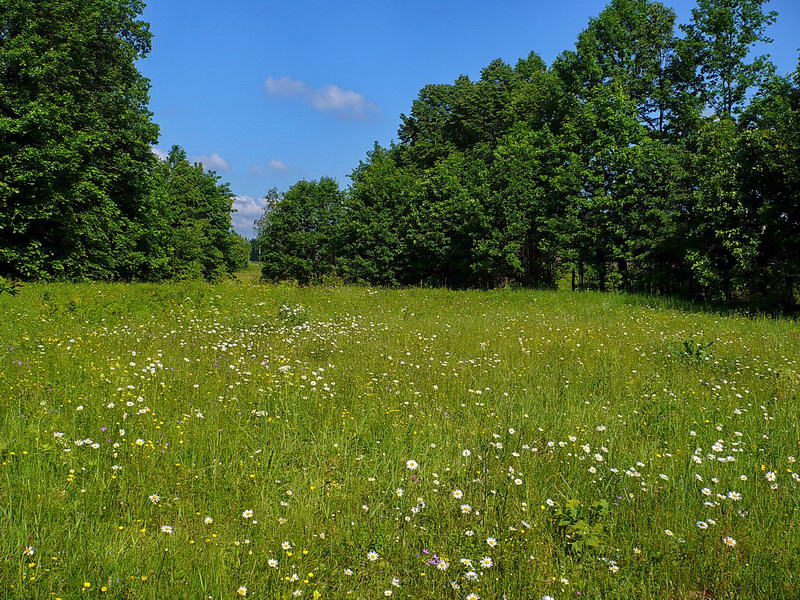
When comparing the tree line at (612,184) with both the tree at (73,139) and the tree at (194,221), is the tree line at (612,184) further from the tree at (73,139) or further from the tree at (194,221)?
the tree at (73,139)

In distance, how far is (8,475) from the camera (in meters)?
3.79

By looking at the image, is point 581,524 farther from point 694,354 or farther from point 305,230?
point 305,230

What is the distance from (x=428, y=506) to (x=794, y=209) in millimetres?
19695

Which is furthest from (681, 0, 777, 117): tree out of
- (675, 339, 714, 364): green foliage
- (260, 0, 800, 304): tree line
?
(675, 339, 714, 364): green foliage

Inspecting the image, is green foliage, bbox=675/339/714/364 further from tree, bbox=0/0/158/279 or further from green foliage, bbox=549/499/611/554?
tree, bbox=0/0/158/279

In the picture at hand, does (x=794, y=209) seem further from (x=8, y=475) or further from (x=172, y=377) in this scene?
(x=8, y=475)

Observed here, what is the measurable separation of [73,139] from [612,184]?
89.0ft

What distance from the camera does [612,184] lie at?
25.7 metres

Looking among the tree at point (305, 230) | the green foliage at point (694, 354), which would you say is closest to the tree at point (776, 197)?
the green foliage at point (694, 354)

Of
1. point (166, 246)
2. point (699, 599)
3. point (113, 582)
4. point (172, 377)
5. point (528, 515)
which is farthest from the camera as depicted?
point (166, 246)

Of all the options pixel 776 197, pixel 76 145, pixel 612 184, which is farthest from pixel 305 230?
pixel 776 197

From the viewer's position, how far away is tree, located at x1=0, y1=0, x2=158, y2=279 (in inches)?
769

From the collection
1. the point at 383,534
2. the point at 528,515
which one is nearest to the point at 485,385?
the point at 528,515

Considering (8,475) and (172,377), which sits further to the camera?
(172,377)
